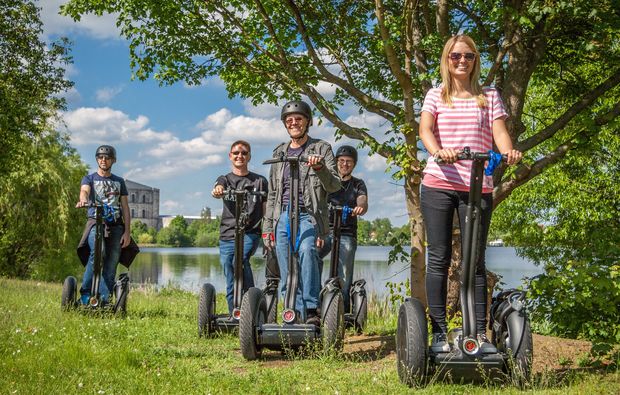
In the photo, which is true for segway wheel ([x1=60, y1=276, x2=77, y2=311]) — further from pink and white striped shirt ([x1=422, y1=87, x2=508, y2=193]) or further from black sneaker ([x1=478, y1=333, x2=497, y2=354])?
black sneaker ([x1=478, y1=333, x2=497, y2=354])

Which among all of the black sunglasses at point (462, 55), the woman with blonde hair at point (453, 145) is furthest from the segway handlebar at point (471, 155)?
the black sunglasses at point (462, 55)

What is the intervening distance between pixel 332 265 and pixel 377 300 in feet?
17.6

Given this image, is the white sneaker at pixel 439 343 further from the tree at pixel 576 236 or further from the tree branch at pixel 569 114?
the tree branch at pixel 569 114

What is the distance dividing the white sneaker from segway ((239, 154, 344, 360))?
1095mm

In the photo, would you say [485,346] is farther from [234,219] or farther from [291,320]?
[234,219]

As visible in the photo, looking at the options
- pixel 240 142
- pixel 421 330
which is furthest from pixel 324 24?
pixel 421 330

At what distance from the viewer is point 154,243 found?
496 ft

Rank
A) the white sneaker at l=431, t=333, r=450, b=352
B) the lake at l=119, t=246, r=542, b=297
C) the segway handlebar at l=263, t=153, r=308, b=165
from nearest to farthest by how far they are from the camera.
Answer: the white sneaker at l=431, t=333, r=450, b=352 < the segway handlebar at l=263, t=153, r=308, b=165 < the lake at l=119, t=246, r=542, b=297

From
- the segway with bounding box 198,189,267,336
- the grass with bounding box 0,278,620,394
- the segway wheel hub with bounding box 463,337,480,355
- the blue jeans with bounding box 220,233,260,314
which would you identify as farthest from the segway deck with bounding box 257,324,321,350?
the segway wheel hub with bounding box 463,337,480,355

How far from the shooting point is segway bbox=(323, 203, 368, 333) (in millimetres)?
6746

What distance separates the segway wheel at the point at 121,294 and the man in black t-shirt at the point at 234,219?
1.68 meters

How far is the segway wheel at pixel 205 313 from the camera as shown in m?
6.12

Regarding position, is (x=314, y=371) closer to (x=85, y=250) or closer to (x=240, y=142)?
(x=240, y=142)

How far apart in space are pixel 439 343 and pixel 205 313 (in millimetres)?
2775
